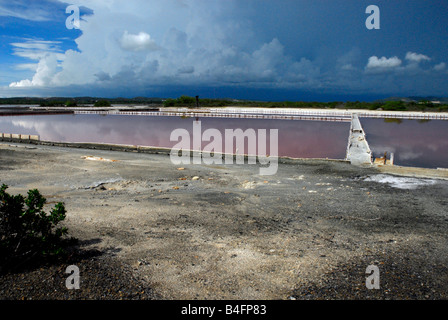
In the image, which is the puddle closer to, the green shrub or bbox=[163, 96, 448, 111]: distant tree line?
the green shrub

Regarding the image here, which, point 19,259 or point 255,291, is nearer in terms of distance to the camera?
point 255,291

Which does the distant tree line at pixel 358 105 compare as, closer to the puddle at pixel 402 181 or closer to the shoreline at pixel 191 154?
the shoreline at pixel 191 154

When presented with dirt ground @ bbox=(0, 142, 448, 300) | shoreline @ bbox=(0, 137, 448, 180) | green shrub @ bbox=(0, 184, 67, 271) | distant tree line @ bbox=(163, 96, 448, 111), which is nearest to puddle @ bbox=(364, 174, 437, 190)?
dirt ground @ bbox=(0, 142, 448, 300)

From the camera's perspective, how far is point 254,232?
5746mm

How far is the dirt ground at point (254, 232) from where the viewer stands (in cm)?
398

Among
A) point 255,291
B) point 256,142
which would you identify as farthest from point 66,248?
point 256,142

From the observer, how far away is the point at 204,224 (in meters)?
6.09

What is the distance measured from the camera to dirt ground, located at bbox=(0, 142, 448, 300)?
3.98m

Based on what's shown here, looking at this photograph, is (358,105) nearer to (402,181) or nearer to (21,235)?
(402,181)

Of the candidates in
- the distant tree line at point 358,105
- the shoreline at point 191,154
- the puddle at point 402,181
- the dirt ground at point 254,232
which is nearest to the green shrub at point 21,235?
the dirt ground at point 254,232
